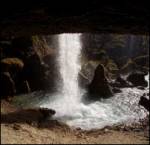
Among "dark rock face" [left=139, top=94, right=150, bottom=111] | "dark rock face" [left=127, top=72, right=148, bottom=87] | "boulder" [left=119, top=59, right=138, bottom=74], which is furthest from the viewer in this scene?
"boulder" [left=119, top=59, right=138, bottom=74]

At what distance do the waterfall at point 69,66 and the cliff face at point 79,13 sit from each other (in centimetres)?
1330

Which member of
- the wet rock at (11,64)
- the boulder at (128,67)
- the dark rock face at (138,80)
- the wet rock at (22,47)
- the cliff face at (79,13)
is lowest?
the cliff face at (79,13)

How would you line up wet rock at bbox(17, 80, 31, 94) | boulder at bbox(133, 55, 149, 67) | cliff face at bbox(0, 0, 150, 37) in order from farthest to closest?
1. boulder at bbox(133, 55, 149, 67)
2. wet rock at bbox(17, 80, 31, 94)
3. cliff face at bbox(0, 0, 150, 37)

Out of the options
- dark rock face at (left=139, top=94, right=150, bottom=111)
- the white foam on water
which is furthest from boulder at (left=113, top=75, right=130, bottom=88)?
dark rock face at (left=139, top=94, right=150, bottom=111)

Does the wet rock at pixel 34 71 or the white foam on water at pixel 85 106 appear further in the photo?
the wet rock at pixel 34 71

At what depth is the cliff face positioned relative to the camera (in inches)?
232

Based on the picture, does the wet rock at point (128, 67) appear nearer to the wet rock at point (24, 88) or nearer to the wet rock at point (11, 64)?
the wet rock at point (24, 88)

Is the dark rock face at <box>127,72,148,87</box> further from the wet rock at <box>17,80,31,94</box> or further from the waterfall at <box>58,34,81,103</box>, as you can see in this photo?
the wet rock at <box>17,80,31,94</box>

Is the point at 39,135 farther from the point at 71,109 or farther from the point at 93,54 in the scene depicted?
the point at 93,54

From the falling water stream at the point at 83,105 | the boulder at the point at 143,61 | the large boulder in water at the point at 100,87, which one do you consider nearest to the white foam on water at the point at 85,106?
the falling water stream at the point at 83,105

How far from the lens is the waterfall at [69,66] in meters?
23.5

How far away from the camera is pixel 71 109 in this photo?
18.0 meters

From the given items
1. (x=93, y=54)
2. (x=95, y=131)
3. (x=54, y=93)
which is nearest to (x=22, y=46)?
(x=54, y=93)

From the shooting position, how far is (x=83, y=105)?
758 inches
